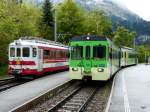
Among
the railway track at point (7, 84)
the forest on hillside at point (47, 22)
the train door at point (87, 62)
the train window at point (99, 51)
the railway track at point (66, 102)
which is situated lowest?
the railway track at point (66, 102)

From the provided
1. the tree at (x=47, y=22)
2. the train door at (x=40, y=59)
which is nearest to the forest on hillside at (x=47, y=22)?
the tree at (x=47, y=22)

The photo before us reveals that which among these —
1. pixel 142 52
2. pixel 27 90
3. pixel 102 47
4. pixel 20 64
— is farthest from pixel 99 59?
pixel 142 52

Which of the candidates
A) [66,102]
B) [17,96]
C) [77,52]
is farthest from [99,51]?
[17,96]

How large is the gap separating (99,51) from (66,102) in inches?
257

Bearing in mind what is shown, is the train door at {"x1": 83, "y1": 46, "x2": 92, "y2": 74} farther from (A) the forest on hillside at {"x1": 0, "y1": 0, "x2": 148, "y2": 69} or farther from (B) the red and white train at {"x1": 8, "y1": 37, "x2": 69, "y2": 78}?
(A) the forest on hillside at {"x1": 0, "y1": 0, "x2": 148, "y2": 69}

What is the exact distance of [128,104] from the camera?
1578 centimetres

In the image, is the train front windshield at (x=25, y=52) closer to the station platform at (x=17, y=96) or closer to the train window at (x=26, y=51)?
the train window at (x=26, y=51)

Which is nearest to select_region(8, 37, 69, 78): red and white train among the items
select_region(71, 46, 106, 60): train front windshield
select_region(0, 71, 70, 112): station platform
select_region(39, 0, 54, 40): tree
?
select_region(71, 46, 106, 60): train front windshield

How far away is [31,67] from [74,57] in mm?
5410

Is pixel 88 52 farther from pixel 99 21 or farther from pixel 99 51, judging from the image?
pixel 99 21

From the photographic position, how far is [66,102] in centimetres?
1778

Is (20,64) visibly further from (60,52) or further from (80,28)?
(80,28)

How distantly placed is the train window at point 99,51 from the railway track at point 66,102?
204 cm

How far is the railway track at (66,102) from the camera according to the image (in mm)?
15512
